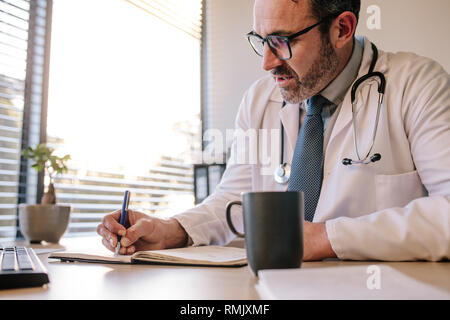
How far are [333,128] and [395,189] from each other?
245 mm

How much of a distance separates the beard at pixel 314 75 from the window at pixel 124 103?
1.11 m

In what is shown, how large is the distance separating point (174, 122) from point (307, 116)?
4.57 feet

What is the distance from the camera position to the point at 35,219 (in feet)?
4.66

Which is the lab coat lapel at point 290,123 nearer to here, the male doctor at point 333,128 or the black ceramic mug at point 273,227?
the male doctor at point 333,128

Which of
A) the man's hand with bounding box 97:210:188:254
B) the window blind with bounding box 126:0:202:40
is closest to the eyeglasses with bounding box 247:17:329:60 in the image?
the man's hand with bounding box 97:210:188:254

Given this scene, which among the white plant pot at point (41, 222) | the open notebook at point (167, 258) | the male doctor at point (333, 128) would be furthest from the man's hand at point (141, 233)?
the white plant pot at point (41, 222)

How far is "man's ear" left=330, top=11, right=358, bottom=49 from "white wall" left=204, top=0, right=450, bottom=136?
0.94 metres

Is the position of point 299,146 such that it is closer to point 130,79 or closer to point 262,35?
point 262,35

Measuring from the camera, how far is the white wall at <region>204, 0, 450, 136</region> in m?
2.02

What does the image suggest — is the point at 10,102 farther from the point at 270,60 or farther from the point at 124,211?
the point at 270,60

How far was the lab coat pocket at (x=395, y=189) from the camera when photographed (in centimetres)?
114

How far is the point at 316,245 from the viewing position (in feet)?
2.59
